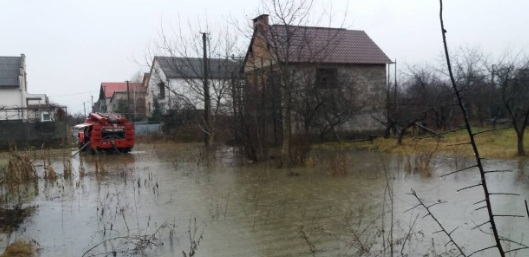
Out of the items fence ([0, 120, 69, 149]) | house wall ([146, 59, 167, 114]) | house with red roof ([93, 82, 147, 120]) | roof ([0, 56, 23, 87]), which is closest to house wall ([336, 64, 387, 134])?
fence ([0, 120, 69, 149])

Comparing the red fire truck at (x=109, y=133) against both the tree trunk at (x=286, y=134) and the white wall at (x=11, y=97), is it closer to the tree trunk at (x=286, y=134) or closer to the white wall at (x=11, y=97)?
the tree trunk at (x=286, y=134)

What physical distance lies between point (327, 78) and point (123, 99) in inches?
1547

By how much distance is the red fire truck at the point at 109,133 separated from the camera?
67.0ft

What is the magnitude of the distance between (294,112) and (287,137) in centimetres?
343

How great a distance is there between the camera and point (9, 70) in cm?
3844

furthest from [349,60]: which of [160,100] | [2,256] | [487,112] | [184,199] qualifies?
[160,100]

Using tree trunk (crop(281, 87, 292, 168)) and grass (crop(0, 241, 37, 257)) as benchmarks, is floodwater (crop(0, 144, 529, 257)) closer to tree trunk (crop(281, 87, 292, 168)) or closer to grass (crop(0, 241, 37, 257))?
grass (crop(0, 241, 37, 257))

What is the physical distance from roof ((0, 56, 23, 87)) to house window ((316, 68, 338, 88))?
2616cm

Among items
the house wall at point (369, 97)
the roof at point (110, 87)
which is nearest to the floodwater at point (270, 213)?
the house wall at point (369, 97)

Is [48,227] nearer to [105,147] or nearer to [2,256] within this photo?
[2,256]

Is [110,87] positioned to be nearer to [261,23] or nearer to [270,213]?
[261,23]

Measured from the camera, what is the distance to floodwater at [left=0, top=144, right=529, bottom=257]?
19.4 feet

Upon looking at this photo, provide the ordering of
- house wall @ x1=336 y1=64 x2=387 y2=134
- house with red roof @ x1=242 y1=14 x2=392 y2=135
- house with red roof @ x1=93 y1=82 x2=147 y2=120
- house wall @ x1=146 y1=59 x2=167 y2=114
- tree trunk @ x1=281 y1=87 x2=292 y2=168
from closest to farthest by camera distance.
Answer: tree trunk @ x1=281 y1=87 x2=292 y2=168 < house with red roof @ x1=242 y1=14 x2=392 y2=135 < house wall @ x1=336 y1=64 x2=387 y2=134 < house wall @ x1=146 y1=59 x2=167 y2=114 < house with red roof @ x1=93 y1=82 x2=147 y2=120

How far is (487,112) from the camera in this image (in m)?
28.8
